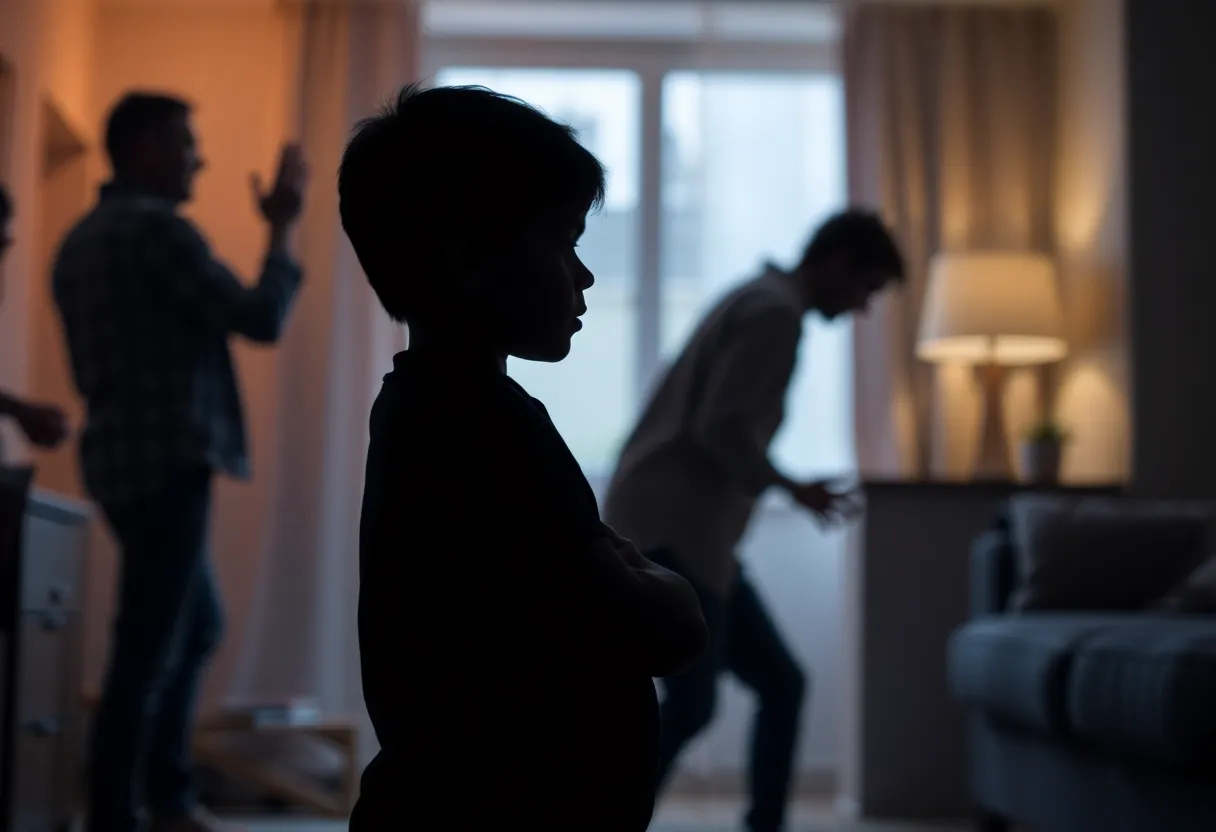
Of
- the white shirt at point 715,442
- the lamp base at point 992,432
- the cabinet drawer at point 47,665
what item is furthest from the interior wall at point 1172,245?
the cabinet drawer at point 47,665

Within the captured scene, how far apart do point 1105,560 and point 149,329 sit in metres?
1.97

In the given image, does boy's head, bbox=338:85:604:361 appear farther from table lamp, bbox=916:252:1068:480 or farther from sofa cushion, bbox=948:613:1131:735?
table lamp, bbox=916:252:1068:480

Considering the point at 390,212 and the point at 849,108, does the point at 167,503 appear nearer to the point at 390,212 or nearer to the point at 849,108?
the point at 390,212

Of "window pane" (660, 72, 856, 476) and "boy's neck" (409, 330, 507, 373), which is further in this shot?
"window pane" (660, 72, 856, 476)

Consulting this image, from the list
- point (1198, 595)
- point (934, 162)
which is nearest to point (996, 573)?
point (1198, 595)

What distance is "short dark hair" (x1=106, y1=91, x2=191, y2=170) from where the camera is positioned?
2660 millimetres

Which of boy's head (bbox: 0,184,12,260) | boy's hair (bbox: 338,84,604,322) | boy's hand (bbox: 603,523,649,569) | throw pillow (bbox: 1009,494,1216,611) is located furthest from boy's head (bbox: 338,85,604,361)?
throw pillow (bbox: 1009,494,1216,611)

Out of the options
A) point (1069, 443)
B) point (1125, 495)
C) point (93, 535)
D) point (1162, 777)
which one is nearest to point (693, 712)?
point (1162, 777)

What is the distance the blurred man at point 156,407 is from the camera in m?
2.52

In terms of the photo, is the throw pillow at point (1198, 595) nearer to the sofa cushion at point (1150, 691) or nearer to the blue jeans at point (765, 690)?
the sofa cushion at point (1150, 691)

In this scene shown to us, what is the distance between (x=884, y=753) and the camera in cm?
392

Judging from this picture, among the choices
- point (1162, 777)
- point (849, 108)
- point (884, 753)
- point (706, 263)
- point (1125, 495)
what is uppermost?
point (849, 108)

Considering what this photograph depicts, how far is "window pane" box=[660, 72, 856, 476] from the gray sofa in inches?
47.1

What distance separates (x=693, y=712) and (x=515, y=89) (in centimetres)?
284
